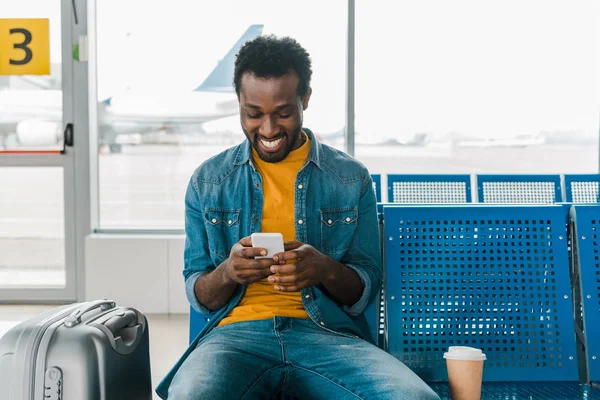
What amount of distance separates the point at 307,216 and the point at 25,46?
4290 mm

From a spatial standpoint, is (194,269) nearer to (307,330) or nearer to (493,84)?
(307,330)

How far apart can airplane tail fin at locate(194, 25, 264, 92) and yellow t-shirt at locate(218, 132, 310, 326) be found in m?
Result: 3.63

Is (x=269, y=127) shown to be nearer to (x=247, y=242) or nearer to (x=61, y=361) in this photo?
(x=247, y=242)

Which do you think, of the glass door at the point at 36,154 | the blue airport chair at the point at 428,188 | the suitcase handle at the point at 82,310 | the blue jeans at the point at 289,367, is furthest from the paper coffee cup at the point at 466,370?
the glass door at the point at 36,154

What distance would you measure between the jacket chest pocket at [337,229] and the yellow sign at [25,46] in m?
4.17

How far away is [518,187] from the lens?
462 centimetres

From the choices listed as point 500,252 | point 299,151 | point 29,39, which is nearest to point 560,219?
point 500,252

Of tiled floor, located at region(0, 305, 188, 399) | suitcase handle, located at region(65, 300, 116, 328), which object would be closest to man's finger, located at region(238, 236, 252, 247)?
suitcase handle, located at region(65, 300, 116, 328)

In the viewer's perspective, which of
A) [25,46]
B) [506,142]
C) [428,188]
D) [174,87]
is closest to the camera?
[428,188]

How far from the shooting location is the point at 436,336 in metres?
2.17

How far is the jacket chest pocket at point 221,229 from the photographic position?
6.95 feet

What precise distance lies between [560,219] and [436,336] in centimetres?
49

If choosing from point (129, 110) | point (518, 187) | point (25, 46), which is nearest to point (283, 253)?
point (518, 187)

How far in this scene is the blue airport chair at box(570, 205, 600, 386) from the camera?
213 centimetres
